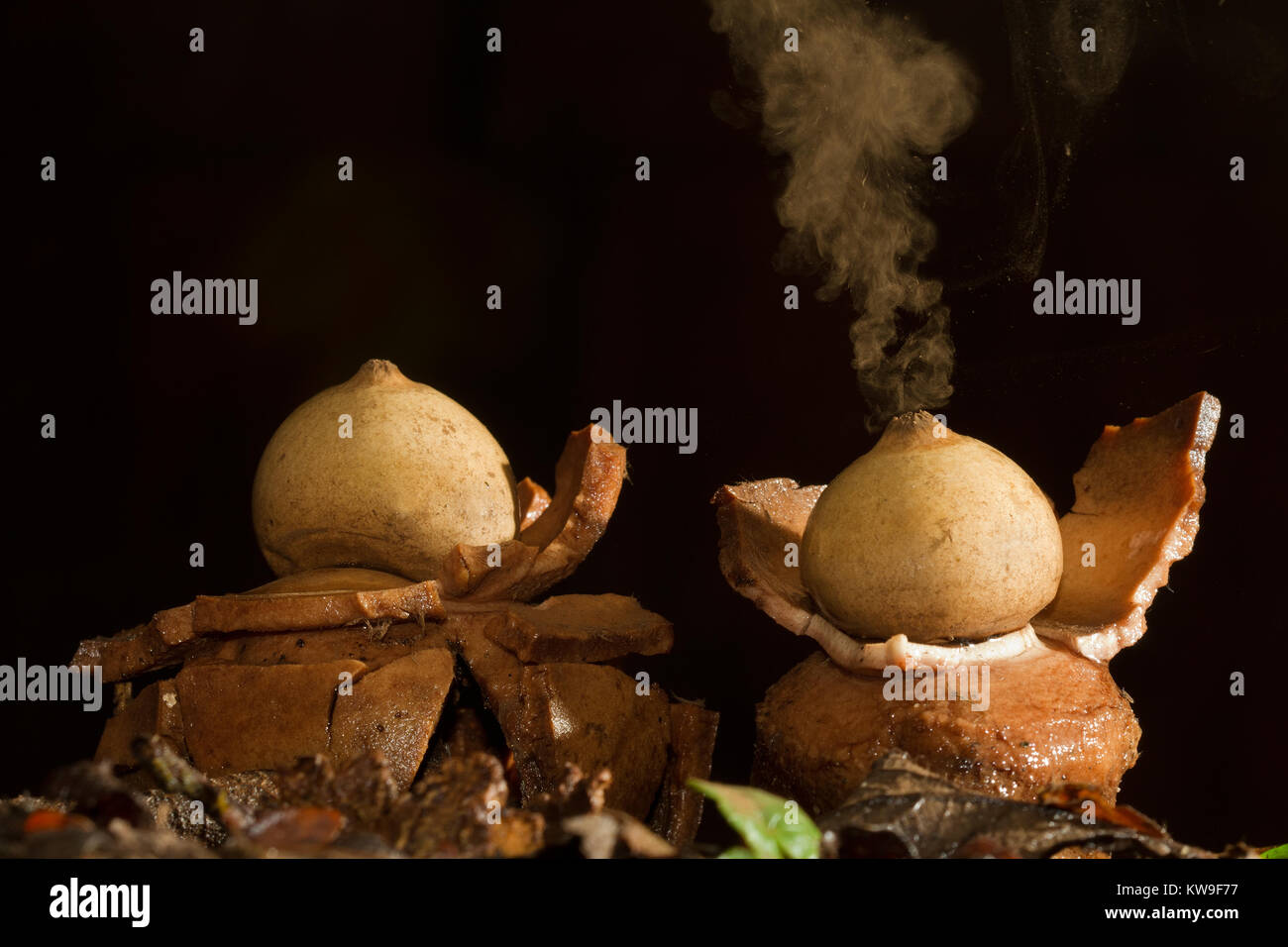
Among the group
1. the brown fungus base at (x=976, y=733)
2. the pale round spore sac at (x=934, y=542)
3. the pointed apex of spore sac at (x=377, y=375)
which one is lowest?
the brown fungus base at (x=976, y=733)

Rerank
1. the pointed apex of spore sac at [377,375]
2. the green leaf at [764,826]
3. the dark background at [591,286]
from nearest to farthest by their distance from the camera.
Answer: the green leaf at [764,826] → the pointed apex of spore sac at [377,375] → the dark background at [591,286]

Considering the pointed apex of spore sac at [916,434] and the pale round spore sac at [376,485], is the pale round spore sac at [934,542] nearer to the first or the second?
the pointed apex of spore sac at [916,434]

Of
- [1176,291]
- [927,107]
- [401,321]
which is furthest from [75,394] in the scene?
[1176,291]

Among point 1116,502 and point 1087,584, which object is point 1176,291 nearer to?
point 1116,502

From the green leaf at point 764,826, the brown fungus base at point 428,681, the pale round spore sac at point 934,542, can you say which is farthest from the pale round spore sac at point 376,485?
the green leaf at point 764,826

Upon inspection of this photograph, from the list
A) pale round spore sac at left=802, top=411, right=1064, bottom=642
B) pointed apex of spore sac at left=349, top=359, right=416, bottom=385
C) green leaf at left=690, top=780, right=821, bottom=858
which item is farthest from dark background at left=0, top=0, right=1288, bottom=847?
green leaf at left=690, top=780, right=821, bottom=858

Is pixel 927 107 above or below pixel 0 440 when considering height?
above

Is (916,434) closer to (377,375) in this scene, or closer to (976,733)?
(976,733)
